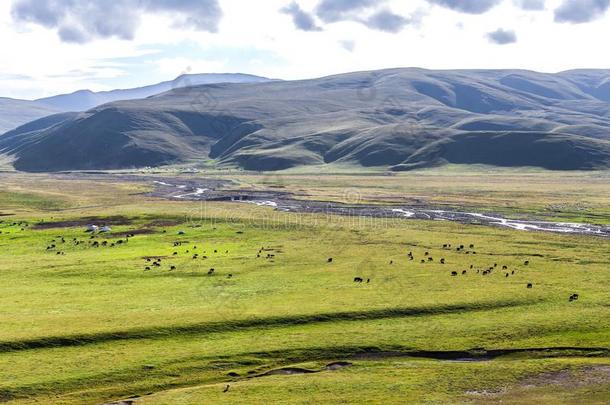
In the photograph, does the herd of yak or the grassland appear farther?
the herd of yak

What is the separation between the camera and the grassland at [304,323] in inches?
1876

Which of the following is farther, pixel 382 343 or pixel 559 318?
pixel 559 318

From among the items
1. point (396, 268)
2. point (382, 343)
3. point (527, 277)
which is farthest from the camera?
point (396, 268)

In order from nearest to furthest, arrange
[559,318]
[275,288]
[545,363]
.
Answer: [545,363] < [559,318] < [275,288]

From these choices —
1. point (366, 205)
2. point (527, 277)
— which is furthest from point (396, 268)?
point (366, 205)

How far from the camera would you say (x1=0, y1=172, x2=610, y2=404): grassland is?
4766 centimetres

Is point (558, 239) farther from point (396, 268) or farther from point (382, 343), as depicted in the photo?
point (382, 343)

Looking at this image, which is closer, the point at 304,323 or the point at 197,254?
the point at 304,323

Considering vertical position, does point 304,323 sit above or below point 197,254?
below

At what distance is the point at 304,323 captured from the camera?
204ft

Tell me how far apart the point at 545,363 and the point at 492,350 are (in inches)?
187

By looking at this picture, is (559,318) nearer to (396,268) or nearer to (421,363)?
(421,363)

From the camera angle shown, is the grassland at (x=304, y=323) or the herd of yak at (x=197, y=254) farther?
the herd of yak at (x=197, y=254)

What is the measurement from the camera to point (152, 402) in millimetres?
44594
